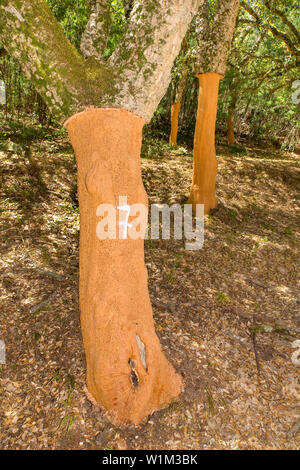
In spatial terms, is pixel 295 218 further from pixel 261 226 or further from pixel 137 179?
pixel 137 179

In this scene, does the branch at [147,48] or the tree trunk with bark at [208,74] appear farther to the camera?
the tree trunk with bark at [208,74]

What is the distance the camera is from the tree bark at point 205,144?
573 centimetres

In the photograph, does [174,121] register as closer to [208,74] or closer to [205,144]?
[205,144]

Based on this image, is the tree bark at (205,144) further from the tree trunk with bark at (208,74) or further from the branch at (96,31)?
the branch at (96,31)

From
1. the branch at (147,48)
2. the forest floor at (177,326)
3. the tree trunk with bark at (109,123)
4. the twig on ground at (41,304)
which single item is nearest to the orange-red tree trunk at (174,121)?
the forest floor at (177,326)

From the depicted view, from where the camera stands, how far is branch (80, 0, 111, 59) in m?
2.55

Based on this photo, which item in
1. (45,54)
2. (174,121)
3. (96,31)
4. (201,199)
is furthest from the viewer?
(174,121)

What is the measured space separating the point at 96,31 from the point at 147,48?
0.60m

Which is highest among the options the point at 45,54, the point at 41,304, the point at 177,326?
the point at 45,54

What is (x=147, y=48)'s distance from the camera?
2.31 m

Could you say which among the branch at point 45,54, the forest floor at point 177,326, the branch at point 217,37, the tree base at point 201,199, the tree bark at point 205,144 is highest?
the branch at point 217,37

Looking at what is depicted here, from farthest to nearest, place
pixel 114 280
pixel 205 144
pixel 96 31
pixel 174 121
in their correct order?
1. pixel 174 121
2. pixel 205 144
3. pixel 96 31
4. pixel 114 280

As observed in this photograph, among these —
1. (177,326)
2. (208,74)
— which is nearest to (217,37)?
(208,74)

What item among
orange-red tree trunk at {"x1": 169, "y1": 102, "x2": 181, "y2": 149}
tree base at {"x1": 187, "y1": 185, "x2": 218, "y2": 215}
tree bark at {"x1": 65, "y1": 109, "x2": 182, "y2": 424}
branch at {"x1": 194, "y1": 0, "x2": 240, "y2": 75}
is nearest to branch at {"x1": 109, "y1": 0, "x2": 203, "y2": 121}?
tree bark at {"x1": 65, "y1": 109, "x2": 182, "y2": 424}
